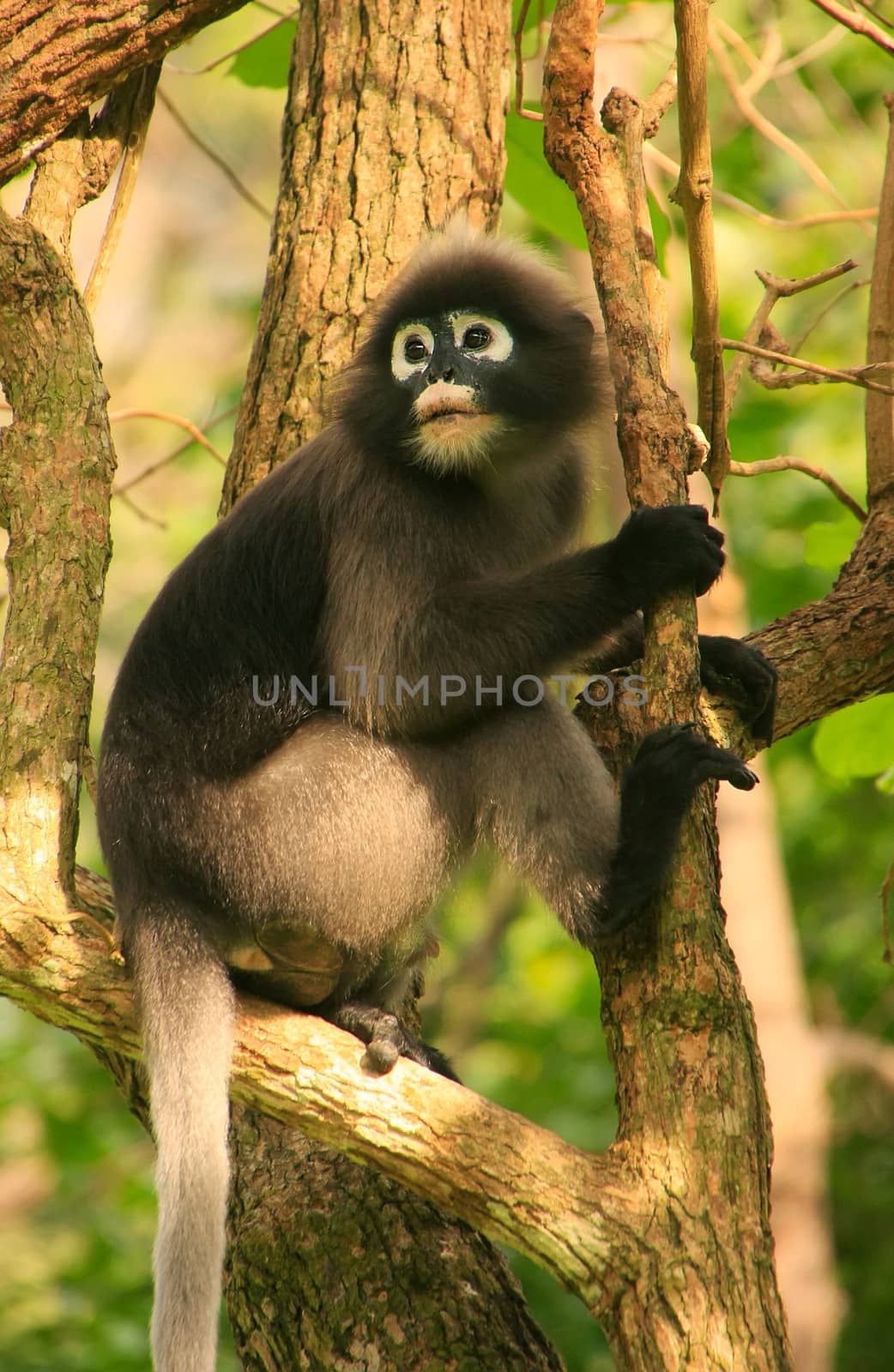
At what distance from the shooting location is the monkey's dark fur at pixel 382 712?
2619 mm

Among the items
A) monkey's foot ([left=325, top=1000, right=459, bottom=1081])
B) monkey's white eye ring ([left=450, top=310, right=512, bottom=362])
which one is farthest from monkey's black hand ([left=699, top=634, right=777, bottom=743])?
monkey's foot ([left=325, top=1000, right=459, bottom=1081])

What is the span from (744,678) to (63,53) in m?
2.13

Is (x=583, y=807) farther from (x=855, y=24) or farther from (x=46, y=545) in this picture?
(x=855, y=24)

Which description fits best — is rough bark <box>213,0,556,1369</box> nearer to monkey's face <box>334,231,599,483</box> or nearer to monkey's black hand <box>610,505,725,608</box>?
monkey's face <box>334,231,599,483</box>

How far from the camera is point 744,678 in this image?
2877mm

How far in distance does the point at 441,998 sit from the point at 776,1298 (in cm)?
506

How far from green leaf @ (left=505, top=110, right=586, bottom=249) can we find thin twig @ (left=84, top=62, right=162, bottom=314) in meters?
0.97

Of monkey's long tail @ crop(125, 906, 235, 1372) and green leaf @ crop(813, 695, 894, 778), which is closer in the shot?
monkey's long tail @ crop(125, 906, 235, 1372)

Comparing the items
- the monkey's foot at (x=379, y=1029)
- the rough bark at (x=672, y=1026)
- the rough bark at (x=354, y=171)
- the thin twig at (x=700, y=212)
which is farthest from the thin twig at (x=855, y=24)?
the monkey's foot at (x=379, y=1029)

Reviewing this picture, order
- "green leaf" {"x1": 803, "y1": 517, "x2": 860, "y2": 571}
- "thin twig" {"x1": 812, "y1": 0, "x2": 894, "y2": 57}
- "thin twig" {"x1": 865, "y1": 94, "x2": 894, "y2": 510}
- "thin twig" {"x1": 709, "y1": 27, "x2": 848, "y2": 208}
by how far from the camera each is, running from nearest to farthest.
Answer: "thin twig" {"x1": 812, "y1": 0, "x2": 894, "y2": 57}
"thin twig" {"x1": 865, "y1": 94, "x2": 894, "y2": 510}
"green leaf" {"x1": 803, "y1": 517, "x2": 860, "y2": 571}
"thin twig" {"x1": 709, "y1": 27, "x2": 848, "y2": 208}

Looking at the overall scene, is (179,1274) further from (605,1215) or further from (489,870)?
(489,870)

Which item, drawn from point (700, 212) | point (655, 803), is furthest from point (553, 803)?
point (700, 212)

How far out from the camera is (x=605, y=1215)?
226cm

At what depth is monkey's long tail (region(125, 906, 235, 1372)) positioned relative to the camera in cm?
240
